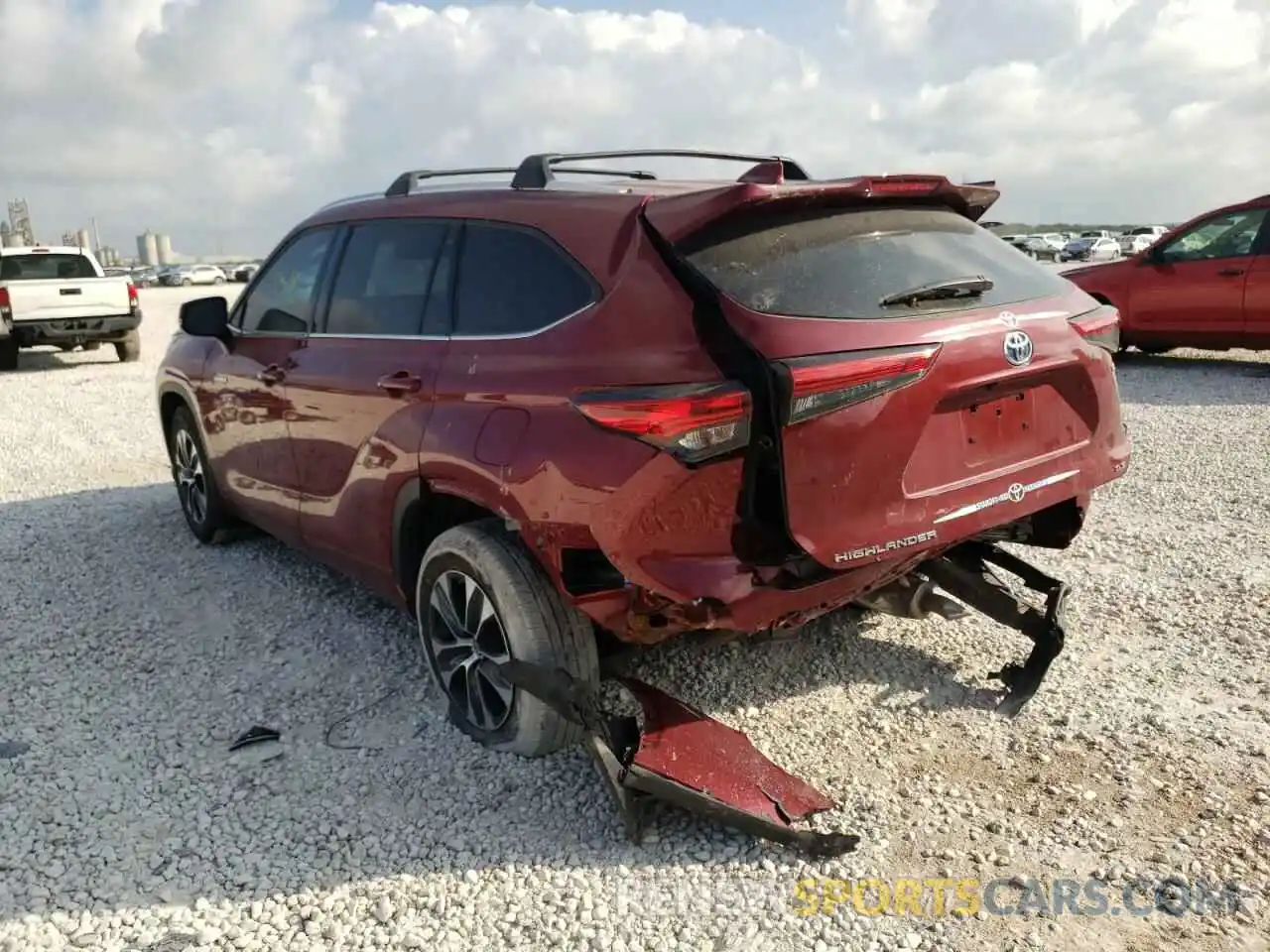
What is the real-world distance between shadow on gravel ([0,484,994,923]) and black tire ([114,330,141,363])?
34.6 ft

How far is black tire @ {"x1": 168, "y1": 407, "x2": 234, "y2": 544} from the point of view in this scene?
5516 millimetres

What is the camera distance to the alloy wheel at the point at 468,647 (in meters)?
3.33

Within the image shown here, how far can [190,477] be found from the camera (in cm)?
582

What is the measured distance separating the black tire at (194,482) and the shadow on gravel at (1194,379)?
24.9 ft

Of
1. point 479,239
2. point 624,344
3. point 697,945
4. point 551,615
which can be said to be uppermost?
point 479,239

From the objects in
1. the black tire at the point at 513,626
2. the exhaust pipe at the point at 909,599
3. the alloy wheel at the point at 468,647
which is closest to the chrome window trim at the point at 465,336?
the black tire at the point at 513,626

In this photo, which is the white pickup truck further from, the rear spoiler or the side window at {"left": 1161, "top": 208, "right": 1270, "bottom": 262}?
the rear spoiler

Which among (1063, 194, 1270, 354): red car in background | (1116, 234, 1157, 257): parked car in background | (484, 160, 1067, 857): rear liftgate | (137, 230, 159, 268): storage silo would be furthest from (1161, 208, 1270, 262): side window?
(137, 230, 159, 268): storage silo

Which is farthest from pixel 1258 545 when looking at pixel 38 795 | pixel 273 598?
pixel 38 795

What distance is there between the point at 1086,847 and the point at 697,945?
111cm

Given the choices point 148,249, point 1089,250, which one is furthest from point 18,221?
point 1089,250

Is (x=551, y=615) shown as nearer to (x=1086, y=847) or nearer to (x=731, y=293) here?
(x=731, y=293)

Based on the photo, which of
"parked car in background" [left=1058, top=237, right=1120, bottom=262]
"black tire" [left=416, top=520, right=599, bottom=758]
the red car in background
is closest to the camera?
"black tire" [left=416, top=520, right=599, bottom=758]

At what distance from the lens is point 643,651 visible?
391cm
